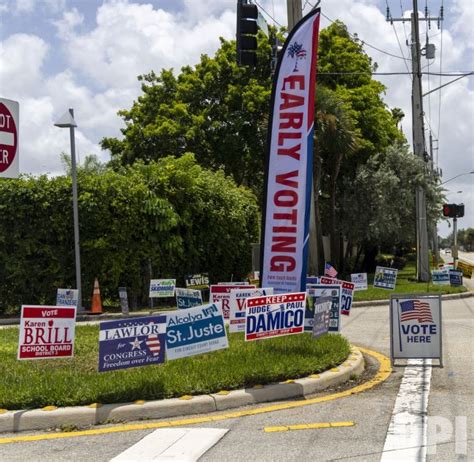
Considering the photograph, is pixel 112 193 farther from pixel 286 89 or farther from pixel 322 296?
pixel 322 296

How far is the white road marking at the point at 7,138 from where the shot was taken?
7.12m

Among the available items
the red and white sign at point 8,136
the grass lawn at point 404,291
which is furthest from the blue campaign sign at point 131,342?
the grass lawn at point 404,291

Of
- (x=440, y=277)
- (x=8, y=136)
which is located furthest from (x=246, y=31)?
(x=440, y=277)

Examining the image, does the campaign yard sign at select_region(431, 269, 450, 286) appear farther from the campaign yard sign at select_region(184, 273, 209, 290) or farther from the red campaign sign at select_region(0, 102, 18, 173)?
the red campaign sign at select_region(0, 102, 18, 173)

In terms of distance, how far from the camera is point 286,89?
36.4 feet

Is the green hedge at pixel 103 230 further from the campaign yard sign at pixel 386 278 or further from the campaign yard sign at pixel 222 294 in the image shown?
the campaign yard sign at pixel 222 294

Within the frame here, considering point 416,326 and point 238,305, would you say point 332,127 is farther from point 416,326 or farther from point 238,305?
point 416,326

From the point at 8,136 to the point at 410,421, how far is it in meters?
4.93

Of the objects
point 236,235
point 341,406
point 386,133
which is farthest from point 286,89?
point 386,133

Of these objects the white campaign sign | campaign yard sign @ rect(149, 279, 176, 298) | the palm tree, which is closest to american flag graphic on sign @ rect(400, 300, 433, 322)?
the white campaign sign

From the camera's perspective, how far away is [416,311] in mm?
8945

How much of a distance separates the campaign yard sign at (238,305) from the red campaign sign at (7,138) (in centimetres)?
393

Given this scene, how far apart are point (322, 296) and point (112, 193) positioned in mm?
10812

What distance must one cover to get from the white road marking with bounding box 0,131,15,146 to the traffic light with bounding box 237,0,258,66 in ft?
16.9
